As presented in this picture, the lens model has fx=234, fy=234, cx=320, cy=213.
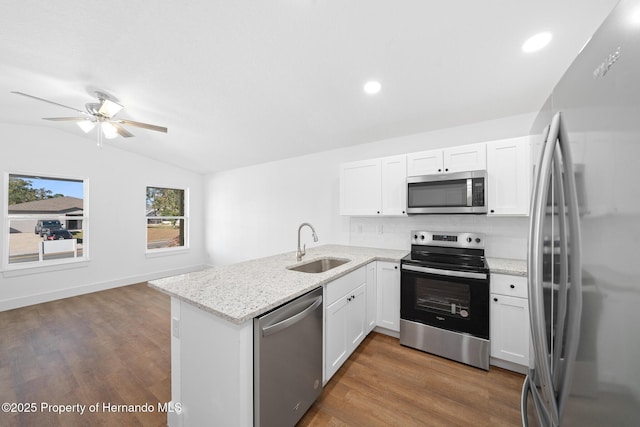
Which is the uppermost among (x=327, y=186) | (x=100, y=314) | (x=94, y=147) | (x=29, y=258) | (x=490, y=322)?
(x=94, y=147)

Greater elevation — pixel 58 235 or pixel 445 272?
pixel 58 235

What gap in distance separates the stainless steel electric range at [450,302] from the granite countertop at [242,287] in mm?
692

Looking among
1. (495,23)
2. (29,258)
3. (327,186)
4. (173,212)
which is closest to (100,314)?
(29,258)

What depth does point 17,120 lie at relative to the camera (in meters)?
3.50

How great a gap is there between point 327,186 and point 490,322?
2710mm

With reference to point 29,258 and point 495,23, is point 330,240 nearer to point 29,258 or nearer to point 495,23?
point 495,23

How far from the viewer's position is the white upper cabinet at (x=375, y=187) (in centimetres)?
280

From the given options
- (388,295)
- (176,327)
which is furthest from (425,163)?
(176,327)

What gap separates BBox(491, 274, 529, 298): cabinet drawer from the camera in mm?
1986

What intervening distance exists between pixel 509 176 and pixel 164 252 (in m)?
6.29

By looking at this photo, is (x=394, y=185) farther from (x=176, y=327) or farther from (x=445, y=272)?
(x=176, y=327)

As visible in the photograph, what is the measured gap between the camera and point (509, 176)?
225cm

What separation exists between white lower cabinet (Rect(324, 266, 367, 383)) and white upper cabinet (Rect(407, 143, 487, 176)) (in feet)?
4.30

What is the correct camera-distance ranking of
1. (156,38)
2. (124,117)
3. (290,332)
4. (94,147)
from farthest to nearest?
(94,147), (124,117), (156,38), (290,332)
